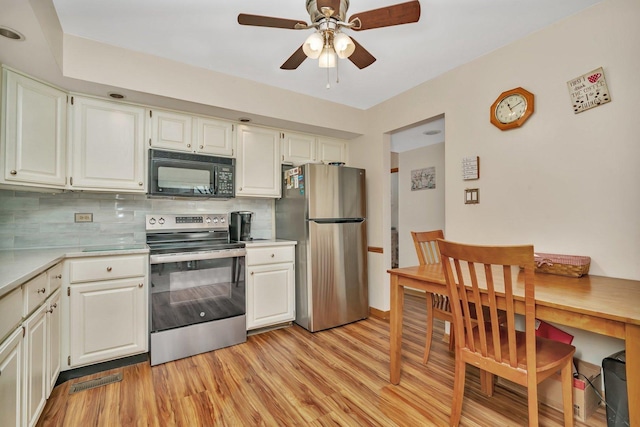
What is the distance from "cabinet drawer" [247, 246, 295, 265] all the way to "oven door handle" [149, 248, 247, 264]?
11cm

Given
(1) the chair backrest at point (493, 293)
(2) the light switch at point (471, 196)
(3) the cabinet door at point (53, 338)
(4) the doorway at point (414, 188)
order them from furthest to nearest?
(4) the doorway at point (414, 188), (2) the light switch at point (471, 196), (3) the cabinet door at point (53, 338), (1) the chair backrest at point (493, 293)

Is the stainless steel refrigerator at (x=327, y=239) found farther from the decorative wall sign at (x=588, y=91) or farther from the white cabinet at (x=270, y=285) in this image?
the decorative wall sign at (x=588, y=91)

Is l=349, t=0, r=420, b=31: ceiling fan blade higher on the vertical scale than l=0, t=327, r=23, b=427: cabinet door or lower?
higher

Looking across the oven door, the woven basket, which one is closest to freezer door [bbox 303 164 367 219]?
the oven door

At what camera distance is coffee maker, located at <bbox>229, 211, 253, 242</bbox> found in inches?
121

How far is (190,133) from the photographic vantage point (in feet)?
9.11

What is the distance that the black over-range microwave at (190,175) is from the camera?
2561mm

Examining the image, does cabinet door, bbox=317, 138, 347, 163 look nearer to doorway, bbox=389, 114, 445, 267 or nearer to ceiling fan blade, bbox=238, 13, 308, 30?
doorway, bbox=389, 114, 445, 267

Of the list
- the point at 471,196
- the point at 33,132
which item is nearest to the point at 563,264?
the point at 471,196

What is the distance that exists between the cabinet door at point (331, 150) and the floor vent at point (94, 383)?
279cm

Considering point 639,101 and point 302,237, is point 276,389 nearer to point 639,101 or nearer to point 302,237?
point 302,237

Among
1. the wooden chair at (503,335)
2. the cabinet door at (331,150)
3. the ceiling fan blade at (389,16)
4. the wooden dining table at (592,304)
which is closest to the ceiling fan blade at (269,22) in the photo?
the ceiling fan blade at (389,16)

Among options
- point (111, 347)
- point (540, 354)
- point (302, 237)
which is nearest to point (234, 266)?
point (302, 237)

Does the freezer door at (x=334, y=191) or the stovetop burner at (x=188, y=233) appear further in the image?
the freezer door at (x=334, y=191)
